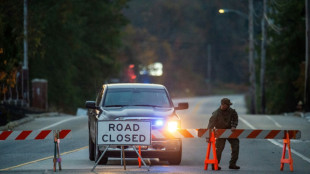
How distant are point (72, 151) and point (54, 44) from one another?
121ft

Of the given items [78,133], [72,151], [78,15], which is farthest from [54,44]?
[72,151]

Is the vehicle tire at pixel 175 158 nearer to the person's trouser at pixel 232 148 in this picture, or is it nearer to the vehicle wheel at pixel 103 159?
the person's trouser at pixel 232 148

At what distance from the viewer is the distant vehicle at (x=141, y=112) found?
56.4 feet

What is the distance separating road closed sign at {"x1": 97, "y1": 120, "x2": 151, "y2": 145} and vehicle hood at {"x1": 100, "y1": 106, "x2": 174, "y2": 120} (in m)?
1.55

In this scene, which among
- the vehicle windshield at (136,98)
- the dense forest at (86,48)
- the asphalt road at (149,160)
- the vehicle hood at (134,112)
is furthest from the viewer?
the dense forest at (86,48)

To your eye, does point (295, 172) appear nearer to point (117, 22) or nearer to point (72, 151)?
point (72, 151)

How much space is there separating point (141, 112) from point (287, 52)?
39.0 meters

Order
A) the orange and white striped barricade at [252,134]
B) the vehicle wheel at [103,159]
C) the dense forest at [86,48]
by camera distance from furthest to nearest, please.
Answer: the dense forest at [86,48] → the vehicle wheel at [103,159] → the orange and white striped barricade at [252,134]

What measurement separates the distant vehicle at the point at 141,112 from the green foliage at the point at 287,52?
34.6 m

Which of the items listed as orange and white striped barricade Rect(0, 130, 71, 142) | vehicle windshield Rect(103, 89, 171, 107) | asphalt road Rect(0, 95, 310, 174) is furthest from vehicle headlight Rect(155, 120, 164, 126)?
orange and white striped barricade Rect(0, 130, 71, 142)

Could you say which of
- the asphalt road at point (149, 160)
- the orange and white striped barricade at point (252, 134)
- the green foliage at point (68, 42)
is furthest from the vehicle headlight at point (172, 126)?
the green foliage at point (68, 42)

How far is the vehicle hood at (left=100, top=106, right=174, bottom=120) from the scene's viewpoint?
17.3m

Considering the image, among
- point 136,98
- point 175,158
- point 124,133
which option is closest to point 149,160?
point 136,98

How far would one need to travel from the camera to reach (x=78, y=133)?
29.1 m
